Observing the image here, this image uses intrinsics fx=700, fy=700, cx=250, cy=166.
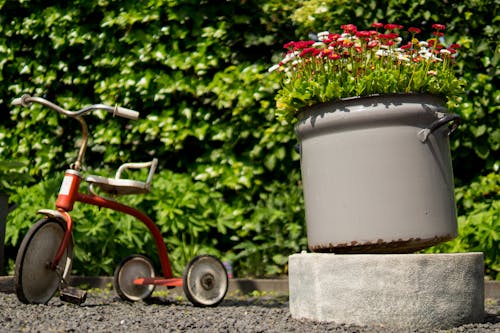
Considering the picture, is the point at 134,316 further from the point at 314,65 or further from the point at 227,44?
the point at 227,44

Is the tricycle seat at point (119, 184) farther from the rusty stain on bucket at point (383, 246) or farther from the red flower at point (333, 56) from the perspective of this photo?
the red flower at point (333, 56)

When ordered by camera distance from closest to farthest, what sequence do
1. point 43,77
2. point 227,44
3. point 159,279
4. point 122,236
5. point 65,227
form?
point 65,227
point 159,279
point 122,236
point 227,44
point 43,77

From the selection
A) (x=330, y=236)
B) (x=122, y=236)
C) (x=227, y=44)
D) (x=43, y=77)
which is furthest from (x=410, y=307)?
(x=43, y=77)

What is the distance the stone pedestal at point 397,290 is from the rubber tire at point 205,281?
1063 millimetres

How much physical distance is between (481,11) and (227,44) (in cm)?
198

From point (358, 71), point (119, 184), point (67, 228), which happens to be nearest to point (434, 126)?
point (358, 71)

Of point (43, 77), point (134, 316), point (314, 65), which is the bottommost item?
point (134, 316)

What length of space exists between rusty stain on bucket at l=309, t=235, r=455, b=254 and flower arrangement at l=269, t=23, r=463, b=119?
679 millimetres

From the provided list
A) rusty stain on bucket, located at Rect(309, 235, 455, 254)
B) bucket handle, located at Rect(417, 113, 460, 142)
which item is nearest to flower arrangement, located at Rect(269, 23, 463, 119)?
bucket handle, located at Rect(417, 113, 460, 142)

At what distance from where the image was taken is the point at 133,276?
4.30m

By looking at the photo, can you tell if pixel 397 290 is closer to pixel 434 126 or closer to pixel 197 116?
pixel 434 126

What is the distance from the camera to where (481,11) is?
5047mm

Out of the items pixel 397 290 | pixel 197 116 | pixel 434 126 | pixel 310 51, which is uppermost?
pixel 197 116

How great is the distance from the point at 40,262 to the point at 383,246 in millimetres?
1771
